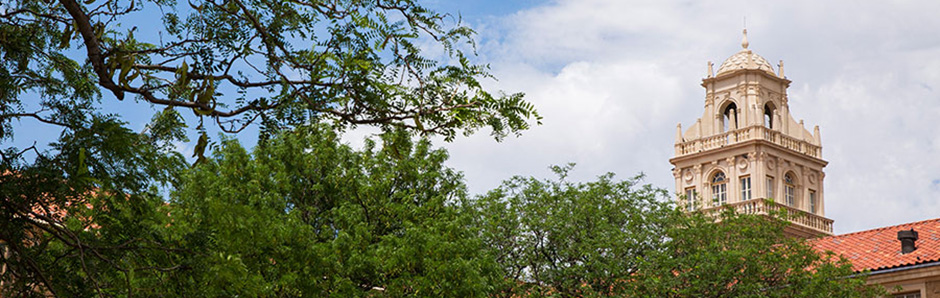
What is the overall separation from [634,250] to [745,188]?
121 ft

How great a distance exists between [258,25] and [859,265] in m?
25.9

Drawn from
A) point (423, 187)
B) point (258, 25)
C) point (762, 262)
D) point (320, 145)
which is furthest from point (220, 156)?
point (258, 25)

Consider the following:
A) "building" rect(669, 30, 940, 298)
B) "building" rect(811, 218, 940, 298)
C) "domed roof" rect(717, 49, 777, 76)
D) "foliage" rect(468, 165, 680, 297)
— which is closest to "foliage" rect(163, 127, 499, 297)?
"foliage" rect(468, 165, 680, 297)

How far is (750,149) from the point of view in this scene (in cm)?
6216

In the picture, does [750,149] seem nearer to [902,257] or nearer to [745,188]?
[745,188]

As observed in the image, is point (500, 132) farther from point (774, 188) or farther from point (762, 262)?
point (774, 188)

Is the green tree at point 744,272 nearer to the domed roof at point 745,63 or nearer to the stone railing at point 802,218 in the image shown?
the stone railing at point 802,218

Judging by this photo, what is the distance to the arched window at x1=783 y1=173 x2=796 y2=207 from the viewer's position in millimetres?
63625

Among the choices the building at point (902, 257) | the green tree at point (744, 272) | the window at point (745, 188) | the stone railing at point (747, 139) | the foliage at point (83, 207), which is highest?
the stone railing at point (747, 139)

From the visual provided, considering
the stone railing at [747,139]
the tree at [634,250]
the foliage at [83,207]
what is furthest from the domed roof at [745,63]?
the foliage at [83,207]

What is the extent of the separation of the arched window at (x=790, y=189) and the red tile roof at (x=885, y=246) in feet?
93.7

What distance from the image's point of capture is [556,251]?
90.3 ft

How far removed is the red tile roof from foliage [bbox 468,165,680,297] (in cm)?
647

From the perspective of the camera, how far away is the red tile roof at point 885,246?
30594 mm
